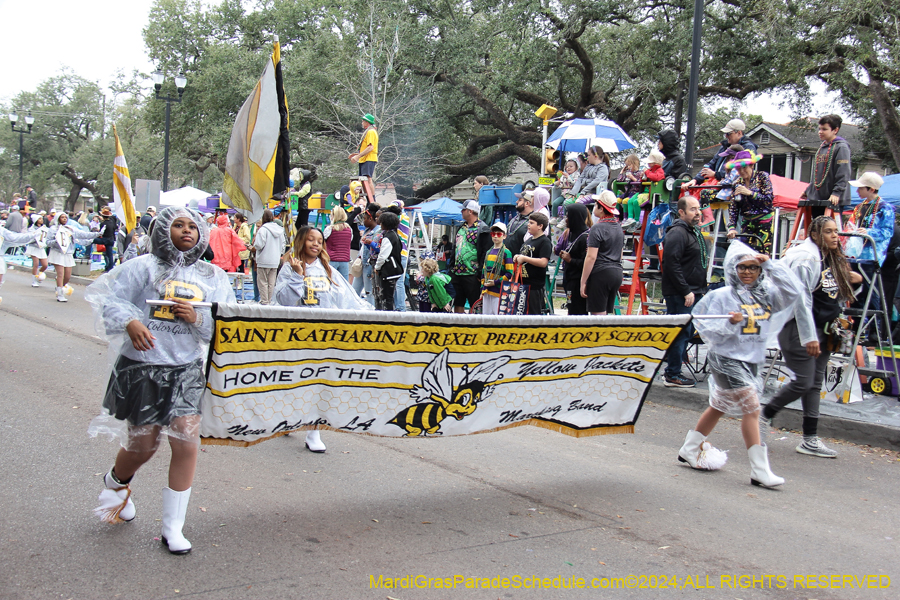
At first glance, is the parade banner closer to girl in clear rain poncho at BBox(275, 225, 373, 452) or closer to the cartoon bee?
the cartoon bee

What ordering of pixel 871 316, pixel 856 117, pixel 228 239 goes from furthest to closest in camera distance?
pixel 856 117
pixel 228 239
pixel 871 316

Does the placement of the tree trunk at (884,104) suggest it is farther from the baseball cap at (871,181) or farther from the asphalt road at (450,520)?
the asphalt road at (450,520)

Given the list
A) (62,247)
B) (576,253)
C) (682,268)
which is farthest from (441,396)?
(62,247)

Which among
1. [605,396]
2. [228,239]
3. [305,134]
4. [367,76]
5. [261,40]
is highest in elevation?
[261,40]

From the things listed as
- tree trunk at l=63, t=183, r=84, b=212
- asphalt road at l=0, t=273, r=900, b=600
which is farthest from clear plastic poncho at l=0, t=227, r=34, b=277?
tree trunk at l=63, t=183, r=84, b=212

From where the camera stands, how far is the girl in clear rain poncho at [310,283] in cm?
560

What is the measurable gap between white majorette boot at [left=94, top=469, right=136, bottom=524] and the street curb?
574cm

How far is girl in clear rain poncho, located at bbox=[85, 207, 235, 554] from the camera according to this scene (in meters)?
3.65

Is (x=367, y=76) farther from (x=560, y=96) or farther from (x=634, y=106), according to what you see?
(x=634, y=106)

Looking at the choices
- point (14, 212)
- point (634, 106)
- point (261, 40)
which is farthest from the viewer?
point (261, 40)

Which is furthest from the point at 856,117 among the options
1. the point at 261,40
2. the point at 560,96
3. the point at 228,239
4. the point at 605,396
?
the point at 261,40

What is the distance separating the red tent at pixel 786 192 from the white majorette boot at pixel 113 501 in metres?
12.1

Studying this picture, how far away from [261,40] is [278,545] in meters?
40.5

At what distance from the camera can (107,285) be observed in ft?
12.4
